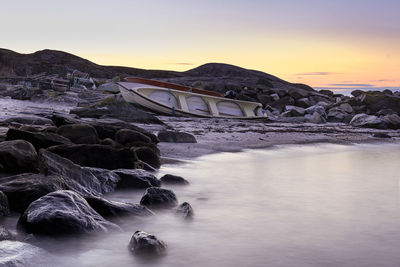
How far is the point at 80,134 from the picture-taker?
7.33 m

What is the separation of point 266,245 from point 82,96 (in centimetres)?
2367

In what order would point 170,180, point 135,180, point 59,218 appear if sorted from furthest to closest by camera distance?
point 170,180 < point 135,180 < point 59,218

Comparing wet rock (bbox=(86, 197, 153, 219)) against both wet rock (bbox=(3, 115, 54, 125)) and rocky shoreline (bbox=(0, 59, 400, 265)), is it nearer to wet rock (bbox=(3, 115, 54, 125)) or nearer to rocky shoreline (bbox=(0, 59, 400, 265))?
rocky shoreline (bbox=(0, 59, 400, 265))

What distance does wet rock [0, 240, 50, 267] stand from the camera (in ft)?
9.52

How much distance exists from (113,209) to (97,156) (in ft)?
6.70

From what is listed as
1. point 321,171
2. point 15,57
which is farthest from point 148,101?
point 15,57

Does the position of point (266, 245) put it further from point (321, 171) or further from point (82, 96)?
point (82, 96)

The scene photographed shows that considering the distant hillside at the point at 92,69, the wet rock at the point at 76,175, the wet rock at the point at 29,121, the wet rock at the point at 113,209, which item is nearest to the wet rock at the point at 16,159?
the wet rock at the point at 76,175

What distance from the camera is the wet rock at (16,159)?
16.8 feet

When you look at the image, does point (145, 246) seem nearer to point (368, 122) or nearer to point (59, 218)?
point (59, 218)

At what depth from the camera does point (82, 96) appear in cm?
2627

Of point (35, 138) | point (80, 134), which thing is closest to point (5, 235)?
point (35, 138)

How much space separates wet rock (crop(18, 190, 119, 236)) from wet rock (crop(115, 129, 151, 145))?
4071mm

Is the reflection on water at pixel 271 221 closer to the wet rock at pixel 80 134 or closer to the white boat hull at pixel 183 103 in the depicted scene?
the wet rock at pixel 80 134
